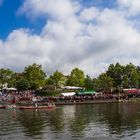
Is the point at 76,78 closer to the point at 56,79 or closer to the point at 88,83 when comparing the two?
the point at 88,83

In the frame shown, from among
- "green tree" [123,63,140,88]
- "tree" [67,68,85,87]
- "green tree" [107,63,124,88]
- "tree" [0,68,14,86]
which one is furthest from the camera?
"green tree" [107,63,124,88]

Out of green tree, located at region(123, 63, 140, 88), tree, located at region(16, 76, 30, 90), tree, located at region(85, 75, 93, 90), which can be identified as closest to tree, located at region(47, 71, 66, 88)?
tree, located at region(85, 75, 93, 90)

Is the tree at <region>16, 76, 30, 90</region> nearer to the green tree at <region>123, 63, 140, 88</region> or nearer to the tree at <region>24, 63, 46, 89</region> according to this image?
the tree at <region>24, 63, 46, 89</region>

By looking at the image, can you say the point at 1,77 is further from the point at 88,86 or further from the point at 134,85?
the point at 134,85

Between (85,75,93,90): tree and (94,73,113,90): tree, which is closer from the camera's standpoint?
(85,75,93,90): tree

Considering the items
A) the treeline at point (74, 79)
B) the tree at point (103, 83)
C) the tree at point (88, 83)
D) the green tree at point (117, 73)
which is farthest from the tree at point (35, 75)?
the green tree at point (117, 73)

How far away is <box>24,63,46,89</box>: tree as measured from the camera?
153375mm

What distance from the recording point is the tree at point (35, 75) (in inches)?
6038

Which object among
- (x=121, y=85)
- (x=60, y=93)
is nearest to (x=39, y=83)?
(x=60, y=93)

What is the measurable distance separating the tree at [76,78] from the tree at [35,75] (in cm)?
1550

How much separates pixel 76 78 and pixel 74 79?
105cm

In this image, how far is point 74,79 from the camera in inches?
6649

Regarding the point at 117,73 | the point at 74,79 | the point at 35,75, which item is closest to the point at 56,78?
the point at 74,79

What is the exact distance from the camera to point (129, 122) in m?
61.2
